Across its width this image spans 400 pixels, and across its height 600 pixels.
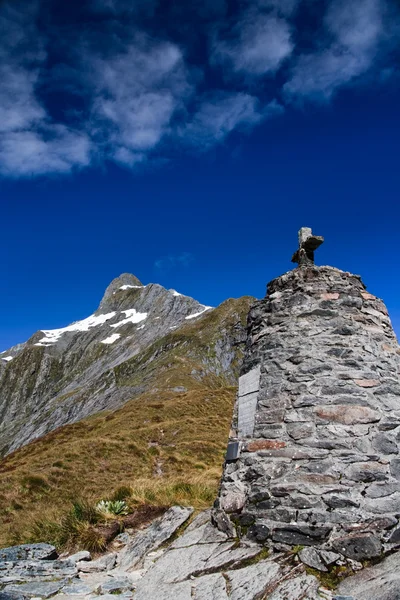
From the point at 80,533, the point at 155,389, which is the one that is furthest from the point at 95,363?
the point at 80,533

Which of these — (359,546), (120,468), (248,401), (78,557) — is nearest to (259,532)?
(359,546)

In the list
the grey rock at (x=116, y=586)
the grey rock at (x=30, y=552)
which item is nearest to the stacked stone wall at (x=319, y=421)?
the grey rock at (x=116, y=586)

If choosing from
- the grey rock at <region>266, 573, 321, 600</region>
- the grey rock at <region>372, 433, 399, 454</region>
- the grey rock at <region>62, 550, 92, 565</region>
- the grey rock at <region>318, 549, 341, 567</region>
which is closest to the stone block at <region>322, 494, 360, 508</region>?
the grey rock at <region>318, 549, 341, 567</region>

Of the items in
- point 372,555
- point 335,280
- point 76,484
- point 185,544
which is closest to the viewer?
point 372,555

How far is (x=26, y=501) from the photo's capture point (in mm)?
18938

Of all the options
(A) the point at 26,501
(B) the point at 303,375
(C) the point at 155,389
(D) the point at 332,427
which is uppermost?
(C) the point at 155,389

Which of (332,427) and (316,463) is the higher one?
(332,427)

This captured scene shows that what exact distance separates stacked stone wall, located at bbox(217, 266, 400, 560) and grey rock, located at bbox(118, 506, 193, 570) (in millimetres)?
2087

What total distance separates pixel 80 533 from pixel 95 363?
177299mm

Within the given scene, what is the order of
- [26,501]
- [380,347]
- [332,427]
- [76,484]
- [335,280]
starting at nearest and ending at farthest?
[332,427]
[380,347]
[335,280]
[26,501]
[76,484]

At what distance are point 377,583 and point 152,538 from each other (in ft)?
17.6

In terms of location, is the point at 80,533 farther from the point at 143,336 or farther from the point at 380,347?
the point at 143,336

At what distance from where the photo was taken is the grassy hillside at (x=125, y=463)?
12250 mm

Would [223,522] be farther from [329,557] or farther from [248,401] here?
[248,401]
